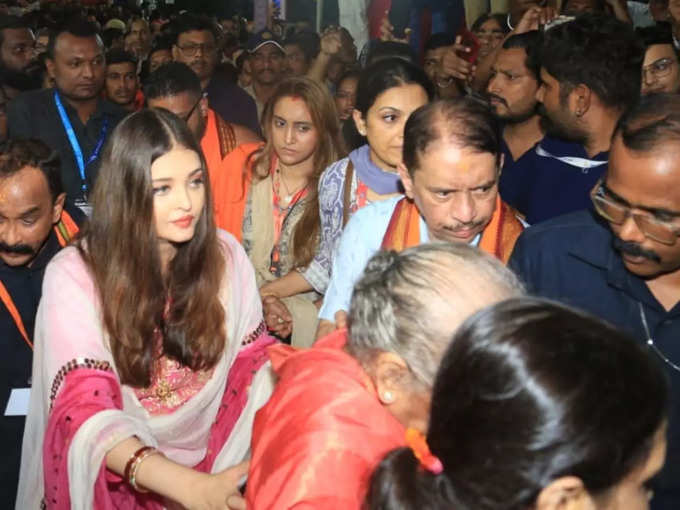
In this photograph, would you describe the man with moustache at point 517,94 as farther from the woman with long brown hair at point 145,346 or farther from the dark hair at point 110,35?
the dark hair at point 110,35

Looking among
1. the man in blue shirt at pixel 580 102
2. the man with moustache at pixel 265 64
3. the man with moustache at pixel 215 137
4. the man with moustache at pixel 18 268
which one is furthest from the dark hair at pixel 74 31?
the man in blue shirt at pixel 580 102

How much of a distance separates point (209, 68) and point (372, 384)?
4814mm

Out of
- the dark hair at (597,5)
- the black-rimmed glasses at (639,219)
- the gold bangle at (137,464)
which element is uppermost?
the dark hair at (597,5)

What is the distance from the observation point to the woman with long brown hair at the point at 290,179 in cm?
376

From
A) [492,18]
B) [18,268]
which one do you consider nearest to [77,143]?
[18,268]

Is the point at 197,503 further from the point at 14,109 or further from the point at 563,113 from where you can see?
the point at 14,109

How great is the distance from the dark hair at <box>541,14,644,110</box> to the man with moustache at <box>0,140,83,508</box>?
6.44 feet

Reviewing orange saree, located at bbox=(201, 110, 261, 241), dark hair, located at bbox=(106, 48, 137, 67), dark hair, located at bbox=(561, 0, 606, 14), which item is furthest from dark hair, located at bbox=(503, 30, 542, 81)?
dark hair, located at bbox=(106, 48, 137, 67)

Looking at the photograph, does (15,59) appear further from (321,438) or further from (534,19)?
(321,438)

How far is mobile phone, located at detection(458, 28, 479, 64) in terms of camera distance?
573cm

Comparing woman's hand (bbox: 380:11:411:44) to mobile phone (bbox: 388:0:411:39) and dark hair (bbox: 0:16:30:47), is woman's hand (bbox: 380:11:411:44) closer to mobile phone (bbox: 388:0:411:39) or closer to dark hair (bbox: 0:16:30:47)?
mobile phone (bbox: 388:0:411:39)

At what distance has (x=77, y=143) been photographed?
185 inches

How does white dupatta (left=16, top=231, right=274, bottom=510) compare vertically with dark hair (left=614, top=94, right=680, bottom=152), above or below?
below

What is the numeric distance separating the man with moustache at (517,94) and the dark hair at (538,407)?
2.80m
